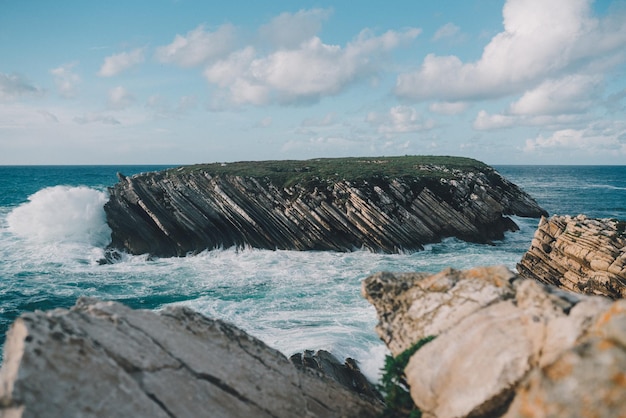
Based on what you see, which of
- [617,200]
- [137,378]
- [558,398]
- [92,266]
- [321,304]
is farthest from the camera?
[617,200]

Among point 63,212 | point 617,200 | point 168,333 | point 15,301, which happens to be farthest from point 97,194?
point 617,200

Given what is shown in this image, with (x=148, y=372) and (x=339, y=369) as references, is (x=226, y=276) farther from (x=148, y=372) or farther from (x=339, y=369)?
(x=148, y=372)

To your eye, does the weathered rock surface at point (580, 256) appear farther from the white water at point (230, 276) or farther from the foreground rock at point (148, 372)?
the foreground rock at point (148, 372)

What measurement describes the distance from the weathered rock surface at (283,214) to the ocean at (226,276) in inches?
64.6

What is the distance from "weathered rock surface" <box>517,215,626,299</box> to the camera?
23172 millimetres

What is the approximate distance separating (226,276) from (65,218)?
23946 millimetres

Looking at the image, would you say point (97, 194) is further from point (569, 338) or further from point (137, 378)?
point (569, 338)

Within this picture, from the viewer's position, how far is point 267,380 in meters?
9.03

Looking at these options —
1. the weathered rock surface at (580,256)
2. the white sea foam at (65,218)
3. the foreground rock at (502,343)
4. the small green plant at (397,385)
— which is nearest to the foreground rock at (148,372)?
the small green plant at (397,385)

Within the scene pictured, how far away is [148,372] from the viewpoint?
299 inches

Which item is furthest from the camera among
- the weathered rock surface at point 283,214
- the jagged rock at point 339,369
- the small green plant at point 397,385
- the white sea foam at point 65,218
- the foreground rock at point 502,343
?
the white sea foam at point 65,218

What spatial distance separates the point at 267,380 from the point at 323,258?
30264 millimetres

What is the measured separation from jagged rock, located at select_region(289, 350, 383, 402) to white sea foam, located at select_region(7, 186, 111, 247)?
111ft

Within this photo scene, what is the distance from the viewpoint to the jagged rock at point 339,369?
613 inches
